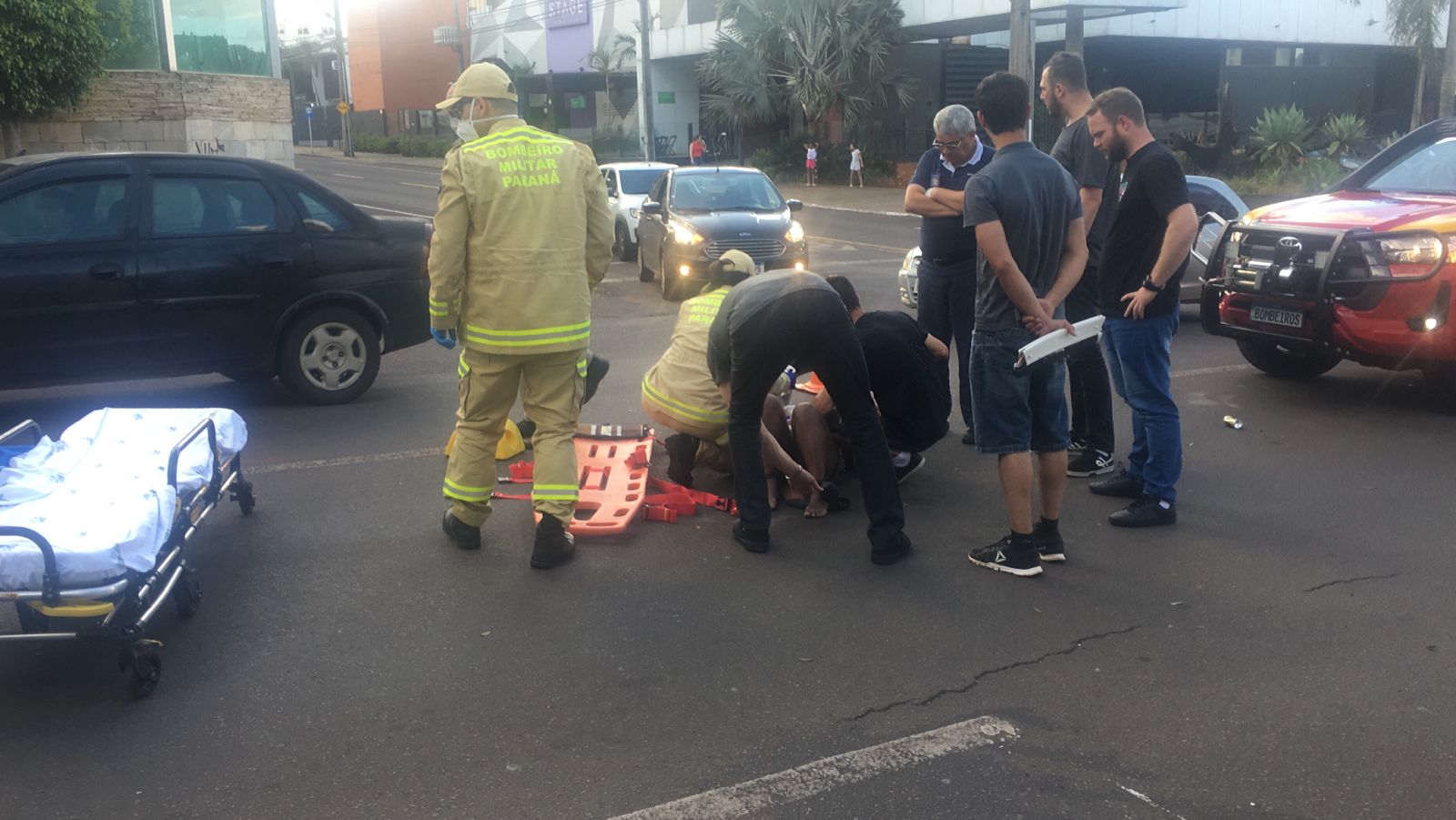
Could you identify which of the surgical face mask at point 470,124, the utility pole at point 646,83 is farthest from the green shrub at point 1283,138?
the surgical face mask at point 470,124

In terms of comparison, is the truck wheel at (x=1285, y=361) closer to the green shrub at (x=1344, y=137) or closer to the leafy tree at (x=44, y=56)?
the leafy tree at (x=44, y=56)

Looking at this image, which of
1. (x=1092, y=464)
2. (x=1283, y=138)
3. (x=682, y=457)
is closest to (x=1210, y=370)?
(x=1092, y=464)

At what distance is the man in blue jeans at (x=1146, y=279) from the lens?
5645mm

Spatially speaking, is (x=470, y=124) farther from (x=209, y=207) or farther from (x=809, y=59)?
(x=809, y=59)

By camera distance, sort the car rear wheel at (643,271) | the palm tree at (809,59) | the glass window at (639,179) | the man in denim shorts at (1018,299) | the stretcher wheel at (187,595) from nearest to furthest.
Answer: the stretcher wheel at (187,595), the man in denim shorts at (1018,299), the car rear wheel at (643,271), the glass window at (639,179), the palm tree at (809,59)

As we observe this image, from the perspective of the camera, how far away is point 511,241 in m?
5.26

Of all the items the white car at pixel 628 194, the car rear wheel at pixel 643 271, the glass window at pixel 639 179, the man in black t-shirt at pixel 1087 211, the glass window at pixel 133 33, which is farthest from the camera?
the glass window at pixel 133 33

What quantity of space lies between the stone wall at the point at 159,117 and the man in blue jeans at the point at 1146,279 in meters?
18.1

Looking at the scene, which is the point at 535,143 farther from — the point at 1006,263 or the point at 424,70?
the point at 424,70

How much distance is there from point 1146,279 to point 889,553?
182 centimetres

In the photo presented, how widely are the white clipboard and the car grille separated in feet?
29.6

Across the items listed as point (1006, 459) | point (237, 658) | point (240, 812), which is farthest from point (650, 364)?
point (240, 812)

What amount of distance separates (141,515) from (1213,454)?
565 cm

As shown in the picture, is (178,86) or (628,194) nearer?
(628,194)
